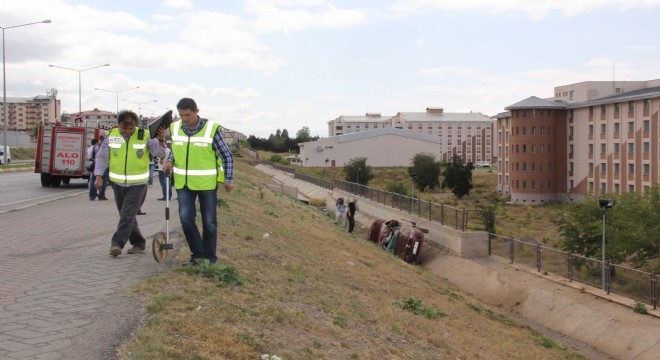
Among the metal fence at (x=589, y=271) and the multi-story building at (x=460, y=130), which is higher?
the multi-story building at (x=460, y=130)

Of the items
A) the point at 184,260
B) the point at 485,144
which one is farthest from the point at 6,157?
the point at 485,144

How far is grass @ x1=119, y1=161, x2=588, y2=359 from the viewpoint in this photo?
611cm

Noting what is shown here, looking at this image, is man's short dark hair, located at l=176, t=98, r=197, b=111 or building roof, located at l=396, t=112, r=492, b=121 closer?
man's short dark hair, located at l=176, t=98, r=197, b=111

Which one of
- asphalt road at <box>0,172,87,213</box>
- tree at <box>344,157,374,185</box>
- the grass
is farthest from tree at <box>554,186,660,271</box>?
tree at <box>344,157,374,185</box>

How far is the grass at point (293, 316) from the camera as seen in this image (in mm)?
6113

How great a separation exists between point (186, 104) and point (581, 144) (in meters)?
80.9

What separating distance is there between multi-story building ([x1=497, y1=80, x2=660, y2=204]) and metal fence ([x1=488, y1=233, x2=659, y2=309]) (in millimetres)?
46963

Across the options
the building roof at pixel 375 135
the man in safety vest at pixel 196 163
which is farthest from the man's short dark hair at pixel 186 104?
the building roof at pixel 375 135

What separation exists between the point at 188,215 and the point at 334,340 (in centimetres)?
237

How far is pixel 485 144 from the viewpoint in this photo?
595ft

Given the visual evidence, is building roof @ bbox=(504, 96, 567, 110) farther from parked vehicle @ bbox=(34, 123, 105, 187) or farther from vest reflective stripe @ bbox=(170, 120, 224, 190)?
vest reflective stripe @ bbox=(170, 120, 224, 190)

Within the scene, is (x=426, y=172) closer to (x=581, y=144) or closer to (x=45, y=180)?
(x=581, y=144)

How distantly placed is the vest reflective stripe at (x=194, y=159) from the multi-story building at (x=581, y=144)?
6672 centimetres

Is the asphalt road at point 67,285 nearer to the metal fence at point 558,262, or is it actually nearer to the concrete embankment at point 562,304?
the concrete embankment at point 562,304
